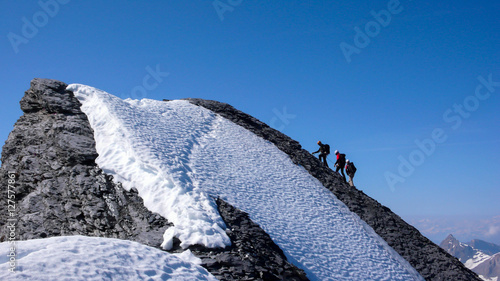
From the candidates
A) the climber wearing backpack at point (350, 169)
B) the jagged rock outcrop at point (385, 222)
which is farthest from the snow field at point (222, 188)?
the climber wearing backpack at point (350, 169)

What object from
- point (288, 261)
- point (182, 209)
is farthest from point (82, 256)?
point (288, 261)

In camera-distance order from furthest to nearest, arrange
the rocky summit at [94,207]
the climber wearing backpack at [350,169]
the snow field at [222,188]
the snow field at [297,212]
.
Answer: the climber wearing backpack at [350,169] < the snow field at [297,212] < the snow field at [222,188] < the rocky summit at [94,207]

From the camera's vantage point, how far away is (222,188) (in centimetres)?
1442

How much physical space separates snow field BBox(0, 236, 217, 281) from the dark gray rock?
1.87 meters

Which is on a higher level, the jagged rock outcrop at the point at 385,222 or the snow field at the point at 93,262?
the jagged rock outcrop at the point at 385,222

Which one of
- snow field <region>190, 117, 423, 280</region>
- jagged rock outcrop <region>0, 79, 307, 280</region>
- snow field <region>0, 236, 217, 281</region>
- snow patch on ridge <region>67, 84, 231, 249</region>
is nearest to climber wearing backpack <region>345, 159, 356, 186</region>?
snow field <region>190, 117, 423, 280</region>

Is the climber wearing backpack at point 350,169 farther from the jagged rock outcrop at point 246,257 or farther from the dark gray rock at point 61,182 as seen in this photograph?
the dark gray rock at point 61,182

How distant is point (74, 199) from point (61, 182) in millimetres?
1418

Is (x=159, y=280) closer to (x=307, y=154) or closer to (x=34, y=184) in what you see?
(x=34, y=184)

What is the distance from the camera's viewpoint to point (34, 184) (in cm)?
1523

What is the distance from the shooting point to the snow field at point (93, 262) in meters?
6.68

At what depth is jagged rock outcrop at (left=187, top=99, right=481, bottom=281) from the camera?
16.5 metres

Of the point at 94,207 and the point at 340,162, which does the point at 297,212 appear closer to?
the point at 94,207

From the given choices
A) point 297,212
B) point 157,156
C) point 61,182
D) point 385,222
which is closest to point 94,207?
point 61,182
